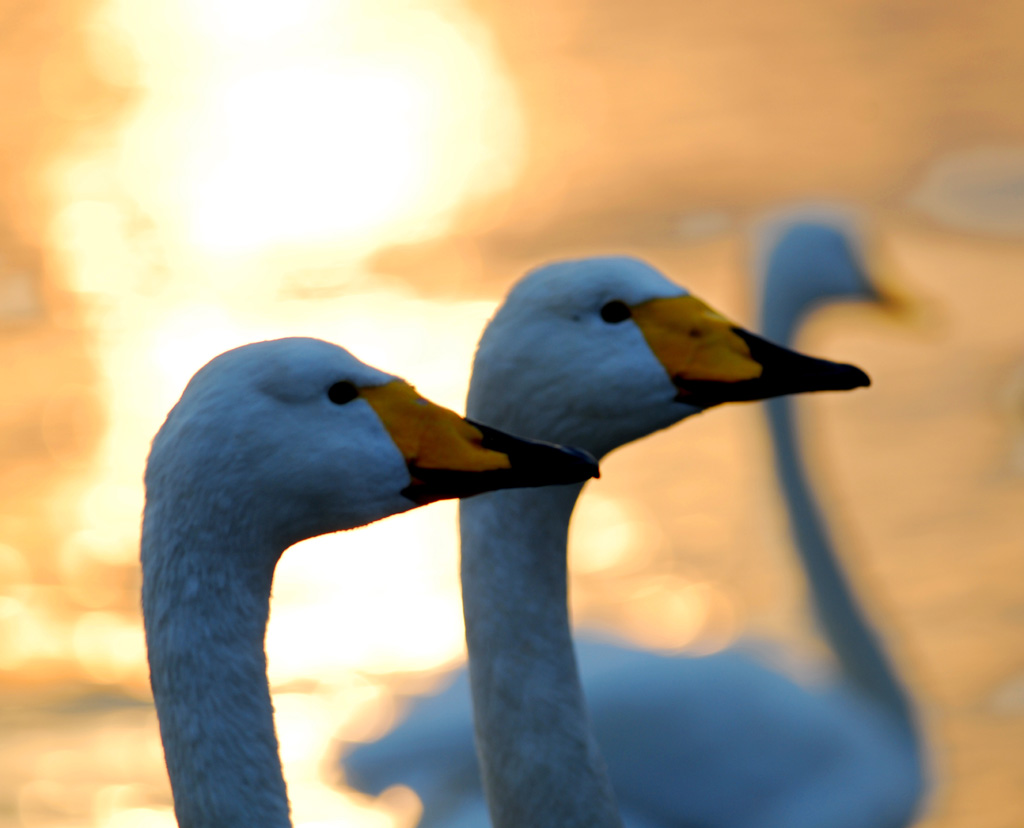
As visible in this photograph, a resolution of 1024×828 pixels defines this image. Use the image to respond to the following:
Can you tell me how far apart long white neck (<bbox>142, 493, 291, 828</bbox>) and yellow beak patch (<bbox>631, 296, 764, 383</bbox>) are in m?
0.98

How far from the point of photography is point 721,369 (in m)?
3.09

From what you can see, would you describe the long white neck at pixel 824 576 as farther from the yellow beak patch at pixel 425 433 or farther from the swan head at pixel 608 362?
the yellow beak patch at pixel 425 433

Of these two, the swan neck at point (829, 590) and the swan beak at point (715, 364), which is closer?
the swan beak at point (715, 364)

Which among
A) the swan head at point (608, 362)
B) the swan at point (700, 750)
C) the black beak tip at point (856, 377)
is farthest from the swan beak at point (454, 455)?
the swan at point (700, 750)

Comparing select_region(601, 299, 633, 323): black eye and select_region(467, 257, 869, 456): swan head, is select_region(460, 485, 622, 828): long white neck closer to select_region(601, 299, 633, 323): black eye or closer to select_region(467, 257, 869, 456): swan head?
select_region(467, 257, 869, 456): swan head

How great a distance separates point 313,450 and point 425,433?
199mm

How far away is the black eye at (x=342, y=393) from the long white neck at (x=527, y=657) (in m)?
0.66

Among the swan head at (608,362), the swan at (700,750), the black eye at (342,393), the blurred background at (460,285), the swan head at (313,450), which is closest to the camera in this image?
the swan head at (313,450)

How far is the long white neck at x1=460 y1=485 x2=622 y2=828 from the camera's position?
3.16 meters

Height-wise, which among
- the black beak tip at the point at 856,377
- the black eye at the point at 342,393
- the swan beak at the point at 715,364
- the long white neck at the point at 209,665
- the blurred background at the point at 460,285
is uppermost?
the blurred background at the point at 460,285

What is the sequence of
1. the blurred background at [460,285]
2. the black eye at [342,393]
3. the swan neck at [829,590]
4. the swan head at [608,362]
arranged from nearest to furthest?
the black eye at [342,393] < the swan head at [608,362] < the swan neck at [829,590] < the blurred background at [460,285]

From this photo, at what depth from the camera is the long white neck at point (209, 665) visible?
241 centimetres

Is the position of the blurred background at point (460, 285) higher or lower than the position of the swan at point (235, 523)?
higher

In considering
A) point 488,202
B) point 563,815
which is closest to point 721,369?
point 563,815
